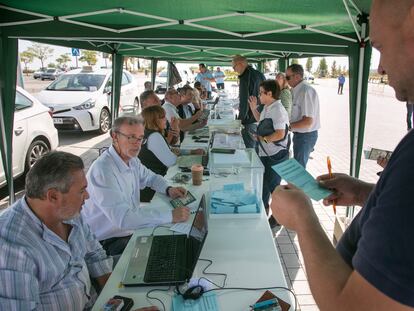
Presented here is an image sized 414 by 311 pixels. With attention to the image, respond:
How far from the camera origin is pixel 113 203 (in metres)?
2.14

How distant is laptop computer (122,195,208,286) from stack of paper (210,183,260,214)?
1.15 feet

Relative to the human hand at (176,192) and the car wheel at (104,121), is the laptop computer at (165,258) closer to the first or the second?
the human hand at (176,192)

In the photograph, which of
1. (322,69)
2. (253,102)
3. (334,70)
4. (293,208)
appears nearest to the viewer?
(293,208)

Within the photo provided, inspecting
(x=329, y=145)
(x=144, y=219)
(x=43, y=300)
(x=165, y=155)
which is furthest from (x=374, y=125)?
(x=43, y=300)

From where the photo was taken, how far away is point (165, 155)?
134 inches

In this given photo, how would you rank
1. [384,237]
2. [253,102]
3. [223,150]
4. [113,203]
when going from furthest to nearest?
[253,102] → [223,150] → [113,203] → [384,237]

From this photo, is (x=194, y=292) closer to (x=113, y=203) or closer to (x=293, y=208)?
(x=293, y=208)

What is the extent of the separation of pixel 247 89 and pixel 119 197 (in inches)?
148

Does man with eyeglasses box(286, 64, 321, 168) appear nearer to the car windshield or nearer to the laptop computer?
the laptop computer

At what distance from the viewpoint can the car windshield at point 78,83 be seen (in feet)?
28.6

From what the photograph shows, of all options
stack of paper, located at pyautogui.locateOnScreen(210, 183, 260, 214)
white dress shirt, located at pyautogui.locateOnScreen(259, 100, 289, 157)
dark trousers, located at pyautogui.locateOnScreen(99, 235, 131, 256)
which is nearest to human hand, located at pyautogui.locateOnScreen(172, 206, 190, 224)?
stack of paper, located at pyautogui.locateOnScreen(210, 183, 260, 214)

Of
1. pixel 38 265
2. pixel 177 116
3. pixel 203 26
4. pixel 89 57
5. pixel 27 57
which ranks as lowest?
pixel 38 265

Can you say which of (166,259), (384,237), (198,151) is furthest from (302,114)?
(384,237)

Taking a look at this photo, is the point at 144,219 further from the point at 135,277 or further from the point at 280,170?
the point at 280,170
